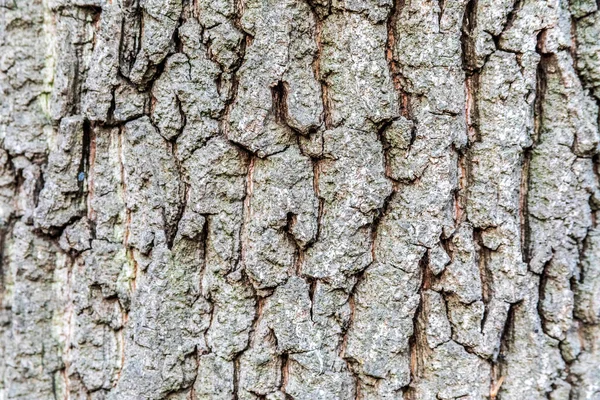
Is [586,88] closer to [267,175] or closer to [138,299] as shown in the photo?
[267,175]

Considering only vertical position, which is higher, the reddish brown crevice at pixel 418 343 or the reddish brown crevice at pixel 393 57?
the reddish brown crevice at pixel 393 57

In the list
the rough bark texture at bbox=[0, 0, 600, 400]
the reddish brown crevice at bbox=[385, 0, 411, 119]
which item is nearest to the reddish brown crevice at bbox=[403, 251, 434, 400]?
the rough bark texture at bbox=[0, 0, 600, 400]

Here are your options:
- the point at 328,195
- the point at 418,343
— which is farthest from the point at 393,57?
the point at 418,343

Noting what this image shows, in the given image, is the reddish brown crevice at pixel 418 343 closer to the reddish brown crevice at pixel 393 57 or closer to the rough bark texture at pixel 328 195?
the rough bark texture at pixel 328 195

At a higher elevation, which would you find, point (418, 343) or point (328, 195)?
point (328, 195)

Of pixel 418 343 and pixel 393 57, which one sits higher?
pixel 393 57

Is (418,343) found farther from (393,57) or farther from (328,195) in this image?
(393,57)

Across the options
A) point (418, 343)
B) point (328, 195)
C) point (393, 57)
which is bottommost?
point (418, 343)

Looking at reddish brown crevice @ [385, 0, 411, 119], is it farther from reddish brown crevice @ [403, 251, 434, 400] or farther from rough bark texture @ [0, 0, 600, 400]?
reddish brown crevice @ [403, 251, 434, 400]

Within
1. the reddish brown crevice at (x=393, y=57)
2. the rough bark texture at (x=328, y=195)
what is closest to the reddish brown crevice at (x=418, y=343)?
the rough bark texture at (x=328, y=195)
